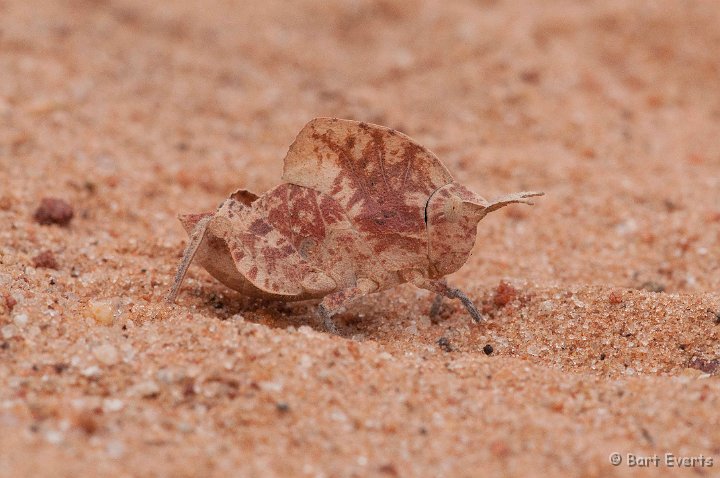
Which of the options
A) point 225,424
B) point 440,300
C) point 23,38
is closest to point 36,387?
point 225,424

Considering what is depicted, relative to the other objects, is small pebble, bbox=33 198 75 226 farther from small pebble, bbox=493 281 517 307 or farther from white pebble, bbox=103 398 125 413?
small pebble, bbox=493 281 517 307

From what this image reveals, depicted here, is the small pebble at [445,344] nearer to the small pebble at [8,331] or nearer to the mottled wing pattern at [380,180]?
the mottled wing pattern at [380,180]

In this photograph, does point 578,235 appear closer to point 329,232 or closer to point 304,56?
point 329,232

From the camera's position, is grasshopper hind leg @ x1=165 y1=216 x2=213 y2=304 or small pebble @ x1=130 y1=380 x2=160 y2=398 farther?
grasshopper hind leg @ x1=165 y1=216 x2=213 y2=304

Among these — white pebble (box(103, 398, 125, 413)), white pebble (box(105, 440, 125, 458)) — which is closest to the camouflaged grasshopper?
white pebble (box(103, 398, 125, 413))

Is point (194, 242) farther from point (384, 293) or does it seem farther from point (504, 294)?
point (504, 294)

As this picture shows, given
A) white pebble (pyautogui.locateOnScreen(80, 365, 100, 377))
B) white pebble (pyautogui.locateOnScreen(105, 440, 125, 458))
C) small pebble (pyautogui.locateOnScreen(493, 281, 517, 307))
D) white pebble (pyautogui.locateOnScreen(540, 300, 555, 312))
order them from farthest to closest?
1. small pebble (pyautogui.locateOnScreen(493, 281, 517, 307))
2. white pebble (pyautogui.locateOnScreen(540, 300, 555, 312))
3. white pebble (pyautogui.locateOnScreen(80, 365, 100, 377))
4. white pebble (pyautogui.locateOnScreen(105, 440, 125, 458))

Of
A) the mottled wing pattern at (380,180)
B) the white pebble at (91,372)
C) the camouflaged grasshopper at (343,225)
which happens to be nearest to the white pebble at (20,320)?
the white pebble at (91,372)

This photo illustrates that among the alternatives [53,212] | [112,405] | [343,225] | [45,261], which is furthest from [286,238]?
[53,212]
